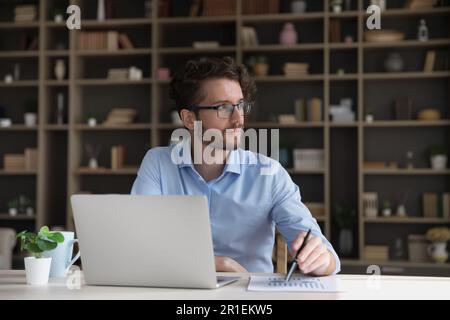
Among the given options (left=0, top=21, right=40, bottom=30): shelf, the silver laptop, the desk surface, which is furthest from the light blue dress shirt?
(left=0, top=21, right=40, bottom=30): shelf

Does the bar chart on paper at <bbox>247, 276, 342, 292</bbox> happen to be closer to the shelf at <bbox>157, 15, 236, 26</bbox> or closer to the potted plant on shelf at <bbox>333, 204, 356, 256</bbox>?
the potted plant on shelf at <bbox>333, 204, 356, 256</bbox>

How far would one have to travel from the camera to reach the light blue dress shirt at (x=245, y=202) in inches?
80.7

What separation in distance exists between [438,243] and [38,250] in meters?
3.80

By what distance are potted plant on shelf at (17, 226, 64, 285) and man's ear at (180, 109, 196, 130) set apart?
0.84 meters

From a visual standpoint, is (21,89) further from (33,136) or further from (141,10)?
(141,10)

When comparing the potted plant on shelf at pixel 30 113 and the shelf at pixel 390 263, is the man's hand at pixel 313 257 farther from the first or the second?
the potted plant on shelf at pixel 30 113

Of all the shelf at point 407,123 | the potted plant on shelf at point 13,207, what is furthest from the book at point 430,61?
the potted plant on shelf at point 13,207

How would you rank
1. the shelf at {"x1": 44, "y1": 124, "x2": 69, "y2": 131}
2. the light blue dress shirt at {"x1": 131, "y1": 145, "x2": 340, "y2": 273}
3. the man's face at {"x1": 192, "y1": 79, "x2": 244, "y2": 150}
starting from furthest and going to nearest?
the shelf at {"x1": 44, "y1": 124, "x2": 69, "y2": 131} → the man's face at {"x1": 192, "y1": 79, "x2": 244, "y2": 150} → the light blue dress shirt at {"x1": 131, "y1": 145, "x2": 340, "y2": 273}

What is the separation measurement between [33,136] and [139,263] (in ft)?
14.4

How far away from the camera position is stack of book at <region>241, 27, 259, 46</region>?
4953mm

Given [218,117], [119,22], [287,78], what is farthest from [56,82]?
[218,117]

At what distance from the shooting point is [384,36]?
15.8ft
